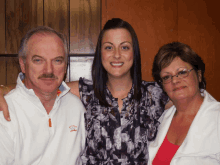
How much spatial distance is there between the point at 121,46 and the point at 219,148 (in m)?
1.14

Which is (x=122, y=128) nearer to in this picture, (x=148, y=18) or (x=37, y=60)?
A: (x=37, y=60)

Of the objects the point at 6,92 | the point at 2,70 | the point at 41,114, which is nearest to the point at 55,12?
the point at 2,70

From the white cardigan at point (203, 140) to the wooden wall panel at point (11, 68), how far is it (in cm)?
237

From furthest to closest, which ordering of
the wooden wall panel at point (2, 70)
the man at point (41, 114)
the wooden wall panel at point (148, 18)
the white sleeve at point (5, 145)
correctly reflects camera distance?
the wooden wall panel at point (2, 70), the wooden wall panel at point (148, 18), the man at point (41, 114), the white sleeve at point (5, 145)

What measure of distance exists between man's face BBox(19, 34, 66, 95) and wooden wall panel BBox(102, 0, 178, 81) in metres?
1.13

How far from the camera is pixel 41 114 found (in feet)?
4.61

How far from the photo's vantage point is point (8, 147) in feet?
3.96

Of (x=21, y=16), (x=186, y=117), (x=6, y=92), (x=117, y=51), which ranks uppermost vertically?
(x=21, y=16)

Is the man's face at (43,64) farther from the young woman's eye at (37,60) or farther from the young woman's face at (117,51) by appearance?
the young woman's face at (117,51)

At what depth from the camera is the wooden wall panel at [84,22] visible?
2373 mm

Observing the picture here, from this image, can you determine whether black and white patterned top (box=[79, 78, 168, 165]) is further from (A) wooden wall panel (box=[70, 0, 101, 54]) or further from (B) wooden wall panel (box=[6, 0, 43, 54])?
(B) wooden wall panel (box=[6, 0, 43, 54])

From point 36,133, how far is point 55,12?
172cm

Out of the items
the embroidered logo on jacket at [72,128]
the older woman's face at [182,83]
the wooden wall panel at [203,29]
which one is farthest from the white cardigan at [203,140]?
the wooden wall panel at [203,29]

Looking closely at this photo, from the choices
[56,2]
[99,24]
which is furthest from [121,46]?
[56,2]
